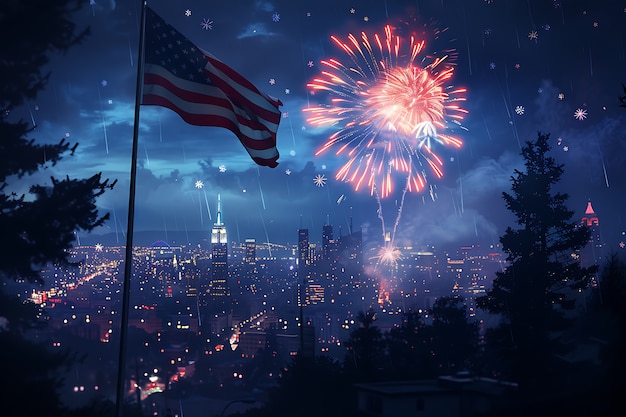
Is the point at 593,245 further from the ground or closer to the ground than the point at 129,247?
further from the ground

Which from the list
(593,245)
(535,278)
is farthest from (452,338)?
(593,245)

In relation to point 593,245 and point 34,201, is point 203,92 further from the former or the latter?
point 593,245

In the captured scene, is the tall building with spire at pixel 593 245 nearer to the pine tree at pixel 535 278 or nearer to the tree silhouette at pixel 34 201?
the pine tree at pixel 535 278

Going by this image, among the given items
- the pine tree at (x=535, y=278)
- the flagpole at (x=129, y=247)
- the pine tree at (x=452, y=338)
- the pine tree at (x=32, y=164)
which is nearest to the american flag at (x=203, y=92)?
the flagpole at (x=129, y=247)

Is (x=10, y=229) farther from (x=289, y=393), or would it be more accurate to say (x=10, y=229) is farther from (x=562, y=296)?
(x=562, y=296)

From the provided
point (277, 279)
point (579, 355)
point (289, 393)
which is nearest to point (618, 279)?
point (579, 355)

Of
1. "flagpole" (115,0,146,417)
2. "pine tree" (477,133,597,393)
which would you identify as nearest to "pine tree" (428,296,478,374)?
"pine tree" (477,133,597,393)

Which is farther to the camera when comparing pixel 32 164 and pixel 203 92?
pixel 32 164
